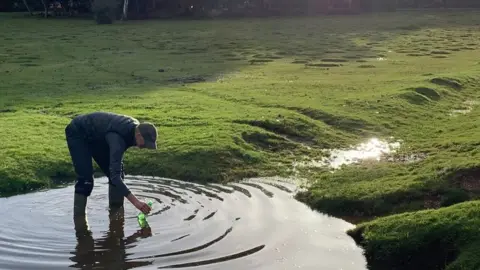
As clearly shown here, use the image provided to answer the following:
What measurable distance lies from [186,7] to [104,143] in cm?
5767

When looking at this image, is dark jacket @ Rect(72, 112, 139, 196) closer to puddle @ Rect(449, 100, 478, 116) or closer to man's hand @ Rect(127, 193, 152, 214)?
man's hand @ Rect(127, 193, 152, 214)

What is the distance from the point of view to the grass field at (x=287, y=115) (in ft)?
41.4

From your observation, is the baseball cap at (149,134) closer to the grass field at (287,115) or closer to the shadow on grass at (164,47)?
the grass field at (287,115)

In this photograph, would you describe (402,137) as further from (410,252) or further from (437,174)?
(410,252)

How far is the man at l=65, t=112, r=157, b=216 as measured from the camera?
35.0 feet

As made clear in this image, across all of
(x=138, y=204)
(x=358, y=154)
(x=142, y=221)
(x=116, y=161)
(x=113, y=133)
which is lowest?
(x=358, y=154)

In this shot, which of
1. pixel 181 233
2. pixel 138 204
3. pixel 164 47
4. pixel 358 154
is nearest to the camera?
pixel 138 204

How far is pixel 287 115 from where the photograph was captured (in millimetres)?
19641

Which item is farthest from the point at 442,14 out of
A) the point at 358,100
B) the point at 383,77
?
the point at 358,100

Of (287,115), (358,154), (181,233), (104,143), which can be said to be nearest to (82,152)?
(104,143)

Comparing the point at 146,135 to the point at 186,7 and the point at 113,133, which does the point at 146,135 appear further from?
the point at 186,7

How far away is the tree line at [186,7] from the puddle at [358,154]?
146 feet

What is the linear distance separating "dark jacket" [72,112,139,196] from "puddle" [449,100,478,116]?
14234mm

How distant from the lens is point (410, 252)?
10422mm
